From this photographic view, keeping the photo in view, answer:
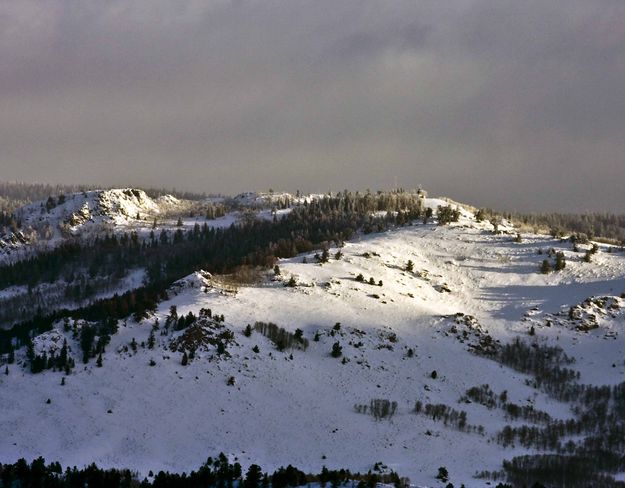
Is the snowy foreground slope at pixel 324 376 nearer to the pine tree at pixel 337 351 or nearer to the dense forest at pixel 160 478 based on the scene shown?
the pine tree at pixel 337 351

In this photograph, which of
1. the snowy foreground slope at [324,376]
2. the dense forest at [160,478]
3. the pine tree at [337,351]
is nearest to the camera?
the dense forest at [160,478]

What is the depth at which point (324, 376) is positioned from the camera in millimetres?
97250

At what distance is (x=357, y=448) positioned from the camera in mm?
83000

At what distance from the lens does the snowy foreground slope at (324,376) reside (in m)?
80.3

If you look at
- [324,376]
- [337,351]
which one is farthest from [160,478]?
[337,351]

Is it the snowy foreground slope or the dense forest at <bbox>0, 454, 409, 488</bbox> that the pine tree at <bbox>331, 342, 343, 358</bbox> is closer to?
the snowy foreground slope

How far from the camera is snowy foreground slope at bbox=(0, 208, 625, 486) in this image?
8031cm

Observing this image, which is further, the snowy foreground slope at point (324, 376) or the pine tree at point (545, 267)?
the pine tree at point (545, 267)

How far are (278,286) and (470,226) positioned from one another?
2469 inches

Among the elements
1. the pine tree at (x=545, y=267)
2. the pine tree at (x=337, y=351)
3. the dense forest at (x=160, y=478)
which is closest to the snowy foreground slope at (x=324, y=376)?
the pine tree at (x=337, y=351)

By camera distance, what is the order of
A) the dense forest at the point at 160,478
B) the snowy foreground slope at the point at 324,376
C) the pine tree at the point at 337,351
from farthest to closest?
the pine tree at the point at 337,351 < the snowy foreground slope at the point at 324,376 < the dense forest at the point at 160,478

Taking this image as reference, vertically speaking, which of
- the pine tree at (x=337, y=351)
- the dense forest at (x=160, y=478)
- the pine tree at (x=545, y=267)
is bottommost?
the dense forest at (x=160, y=478)

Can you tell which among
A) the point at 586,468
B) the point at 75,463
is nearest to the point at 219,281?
the point at 75,463

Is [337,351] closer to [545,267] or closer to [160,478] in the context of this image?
[160,478]
